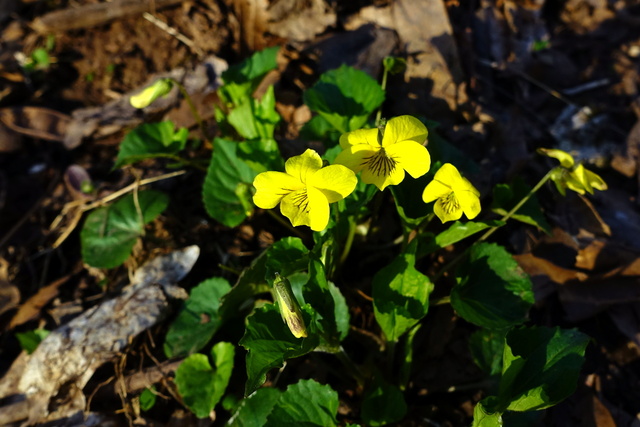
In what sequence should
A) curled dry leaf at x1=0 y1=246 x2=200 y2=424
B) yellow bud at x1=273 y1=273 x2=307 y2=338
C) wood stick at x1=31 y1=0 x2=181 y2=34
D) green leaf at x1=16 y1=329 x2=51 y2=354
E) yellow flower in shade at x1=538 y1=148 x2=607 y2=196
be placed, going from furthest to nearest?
wood stick at x1=31 y1=0 x2=181 y2=34
green leaf at x1=16 y1=329 x2=51 y2=354
curled dry leaf at x1=0 y1=246 x2=200 y2=424
yellow flower in shade at x1=538 y1=148 x2=607 y2=196
yellow bud at x1=273 y1=273 x2=307 y2=338

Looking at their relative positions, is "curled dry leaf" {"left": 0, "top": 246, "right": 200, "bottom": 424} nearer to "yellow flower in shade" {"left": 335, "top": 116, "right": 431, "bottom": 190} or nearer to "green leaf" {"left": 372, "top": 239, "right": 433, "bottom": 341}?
"green leaf" {"left": 372, "top": 239, "right": 433, "bottom": 341}

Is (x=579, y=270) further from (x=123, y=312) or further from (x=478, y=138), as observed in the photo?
(x=123, y=312)

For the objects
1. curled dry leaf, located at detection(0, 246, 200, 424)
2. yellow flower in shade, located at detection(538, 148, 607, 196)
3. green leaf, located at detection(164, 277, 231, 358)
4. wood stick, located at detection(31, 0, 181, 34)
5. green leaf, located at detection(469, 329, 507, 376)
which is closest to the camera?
yellow flower in shade, located at detection(538, 148, 607, 196)

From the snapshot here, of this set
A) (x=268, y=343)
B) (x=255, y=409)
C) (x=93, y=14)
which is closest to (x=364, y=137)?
(x=268, y=343)

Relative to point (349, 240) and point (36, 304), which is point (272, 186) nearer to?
point (349, 240)

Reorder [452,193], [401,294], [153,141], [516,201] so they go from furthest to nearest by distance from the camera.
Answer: [153,141]
[516,201]
[401,294]
[452,193]

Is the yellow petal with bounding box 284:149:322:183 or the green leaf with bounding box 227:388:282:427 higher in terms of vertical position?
the yellow petal with bounding box 284:149:322:183

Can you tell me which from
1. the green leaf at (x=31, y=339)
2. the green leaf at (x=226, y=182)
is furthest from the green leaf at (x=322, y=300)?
the green leaf at (x=31, y=339)

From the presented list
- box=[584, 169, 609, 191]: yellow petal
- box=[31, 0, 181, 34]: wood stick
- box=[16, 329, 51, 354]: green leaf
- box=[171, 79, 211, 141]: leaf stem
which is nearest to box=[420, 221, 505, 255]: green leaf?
box=[584, 169, 609, 191]: yellow petal
